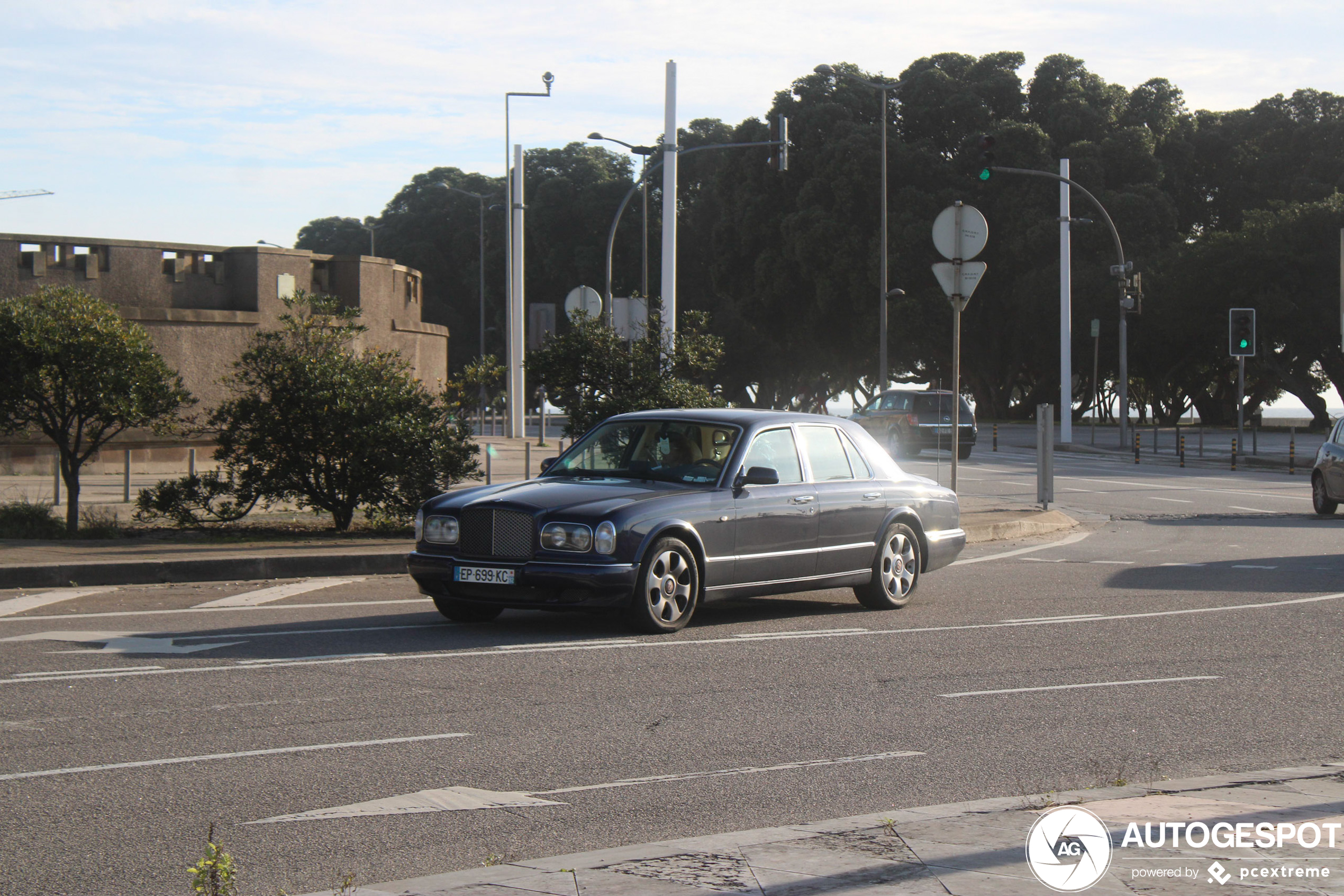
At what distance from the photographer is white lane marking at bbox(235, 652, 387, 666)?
27.7 ft

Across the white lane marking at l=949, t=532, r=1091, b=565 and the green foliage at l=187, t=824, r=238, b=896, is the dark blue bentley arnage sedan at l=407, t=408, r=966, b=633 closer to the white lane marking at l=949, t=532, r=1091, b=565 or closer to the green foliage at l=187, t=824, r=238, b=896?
the white lane marking at l=949, t=532, r=1091, b=565

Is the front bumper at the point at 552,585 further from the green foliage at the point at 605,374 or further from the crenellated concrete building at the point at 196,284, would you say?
the crenellated concrete building at the point at 196,284

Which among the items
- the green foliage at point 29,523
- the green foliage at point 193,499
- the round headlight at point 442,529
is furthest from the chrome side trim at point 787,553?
the green foliage at point 29,523

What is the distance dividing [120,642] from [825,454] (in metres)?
5.19

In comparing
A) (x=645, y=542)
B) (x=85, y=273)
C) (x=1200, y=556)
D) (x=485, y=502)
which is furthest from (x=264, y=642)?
(x=85, y=273)

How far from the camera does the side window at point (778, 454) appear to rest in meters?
10.7

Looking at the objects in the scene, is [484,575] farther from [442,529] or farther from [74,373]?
[74,373]

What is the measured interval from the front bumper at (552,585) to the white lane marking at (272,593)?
2.28 meters

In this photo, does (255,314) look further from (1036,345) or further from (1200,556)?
(1036,345)

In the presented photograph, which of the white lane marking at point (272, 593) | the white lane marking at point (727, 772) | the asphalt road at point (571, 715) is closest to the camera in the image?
the asphalt road at point (571, 715)

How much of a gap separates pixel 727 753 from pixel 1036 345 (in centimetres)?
5380

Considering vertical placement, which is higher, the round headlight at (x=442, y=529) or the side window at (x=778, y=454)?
the side window at (x=778, y=454)

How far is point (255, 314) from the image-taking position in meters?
26.5

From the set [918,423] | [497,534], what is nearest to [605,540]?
[497,534]
